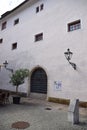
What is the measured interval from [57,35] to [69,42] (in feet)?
4.67

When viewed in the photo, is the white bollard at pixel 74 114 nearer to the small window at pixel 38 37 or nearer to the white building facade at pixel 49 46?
the white building facade at pixel 49 46

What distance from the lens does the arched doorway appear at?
12668 millimetres

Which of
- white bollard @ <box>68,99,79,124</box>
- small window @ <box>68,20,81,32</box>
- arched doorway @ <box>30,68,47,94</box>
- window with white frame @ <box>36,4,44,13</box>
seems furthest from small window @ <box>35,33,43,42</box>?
white bollard @ <box>68,99,79,124</box>

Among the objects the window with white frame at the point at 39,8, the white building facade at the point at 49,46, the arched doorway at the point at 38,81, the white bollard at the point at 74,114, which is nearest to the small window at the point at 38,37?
the white building facade at the point at 49,46

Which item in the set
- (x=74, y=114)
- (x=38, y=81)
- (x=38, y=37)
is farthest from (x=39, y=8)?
(x=74, y=114)

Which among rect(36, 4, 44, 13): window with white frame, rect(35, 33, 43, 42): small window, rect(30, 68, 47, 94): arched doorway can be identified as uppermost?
rect(36, 4, 44, 13): window with white frame

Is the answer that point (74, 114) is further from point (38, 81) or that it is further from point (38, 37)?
point (38, 37)

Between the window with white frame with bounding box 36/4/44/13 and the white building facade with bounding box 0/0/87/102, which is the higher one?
the window with white frame with bounding box 36/4/44/13

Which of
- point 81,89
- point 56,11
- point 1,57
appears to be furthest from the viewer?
point 1,57

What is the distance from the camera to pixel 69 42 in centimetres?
1114

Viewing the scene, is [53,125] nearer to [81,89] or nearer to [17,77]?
[81,89]

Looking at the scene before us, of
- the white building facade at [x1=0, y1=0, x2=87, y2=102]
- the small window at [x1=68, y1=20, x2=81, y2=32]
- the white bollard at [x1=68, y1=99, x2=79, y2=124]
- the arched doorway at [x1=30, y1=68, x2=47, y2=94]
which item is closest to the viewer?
the white bollard at [x1=68, y1=99, x2=79, y2=124]

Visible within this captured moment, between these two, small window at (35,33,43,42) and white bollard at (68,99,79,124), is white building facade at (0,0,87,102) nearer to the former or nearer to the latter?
small window at (35,33,43,42)

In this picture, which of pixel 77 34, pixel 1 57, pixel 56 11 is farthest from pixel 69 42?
pixel 1 57
